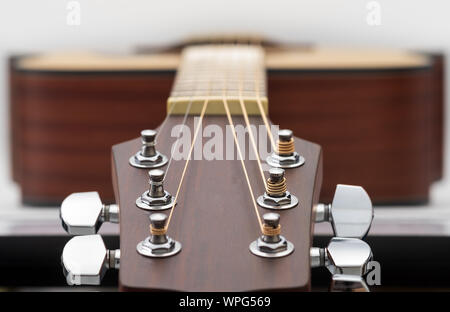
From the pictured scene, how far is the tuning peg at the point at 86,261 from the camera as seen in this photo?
1.65 feet

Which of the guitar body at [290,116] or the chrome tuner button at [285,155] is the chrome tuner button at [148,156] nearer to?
the chrome tuner button at [285,155]

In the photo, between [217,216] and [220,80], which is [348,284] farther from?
[220,80]

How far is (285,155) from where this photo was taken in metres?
0.64

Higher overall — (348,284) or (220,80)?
(220,80)

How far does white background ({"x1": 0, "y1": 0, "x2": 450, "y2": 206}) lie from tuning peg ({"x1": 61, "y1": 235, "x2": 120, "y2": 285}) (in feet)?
4.35

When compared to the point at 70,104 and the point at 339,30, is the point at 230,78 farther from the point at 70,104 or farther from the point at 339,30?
the point at 339,30

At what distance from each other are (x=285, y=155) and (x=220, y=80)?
415 mm

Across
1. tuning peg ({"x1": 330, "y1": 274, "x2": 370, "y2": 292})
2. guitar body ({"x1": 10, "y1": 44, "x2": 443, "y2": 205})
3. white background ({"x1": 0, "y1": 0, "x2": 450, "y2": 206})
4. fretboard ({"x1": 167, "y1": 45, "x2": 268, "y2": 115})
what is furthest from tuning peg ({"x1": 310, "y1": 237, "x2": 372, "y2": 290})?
white background ({"x1": 0, "y1": 0, "x2": 450, "y2": 206})

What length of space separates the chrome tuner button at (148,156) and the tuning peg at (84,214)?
7cm

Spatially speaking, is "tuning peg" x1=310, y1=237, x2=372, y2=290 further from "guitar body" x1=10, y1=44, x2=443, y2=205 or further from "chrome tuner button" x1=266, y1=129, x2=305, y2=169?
"guitar body" x1=10, y1=44, x2=443, y2=205

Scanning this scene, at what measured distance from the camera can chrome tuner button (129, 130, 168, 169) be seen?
0.64m

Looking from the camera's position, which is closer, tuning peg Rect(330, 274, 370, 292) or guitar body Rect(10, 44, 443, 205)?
tuning peg Rect(330, 274, 370, 292)

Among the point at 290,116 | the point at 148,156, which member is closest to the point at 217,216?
the point at 148,156
